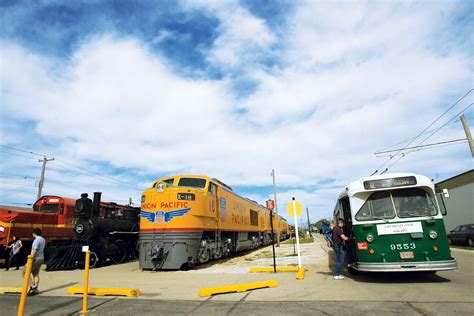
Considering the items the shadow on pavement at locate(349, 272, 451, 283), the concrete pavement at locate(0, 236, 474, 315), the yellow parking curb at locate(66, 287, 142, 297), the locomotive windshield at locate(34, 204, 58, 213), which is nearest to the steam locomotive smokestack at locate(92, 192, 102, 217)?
the locomotive windshield at locate(34, 204, 58, 213)

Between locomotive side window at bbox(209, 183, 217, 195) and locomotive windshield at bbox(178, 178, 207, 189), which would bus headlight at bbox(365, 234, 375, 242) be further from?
locomotive side window at bbox(209, 183, 217, 195)

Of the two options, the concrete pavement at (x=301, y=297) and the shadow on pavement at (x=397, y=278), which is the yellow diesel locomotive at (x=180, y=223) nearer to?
the concrete pavement at (x=301, y=297)

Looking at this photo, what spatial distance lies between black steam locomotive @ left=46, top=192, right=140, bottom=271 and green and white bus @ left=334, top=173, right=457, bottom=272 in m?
11.0

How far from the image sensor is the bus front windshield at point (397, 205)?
762 cm

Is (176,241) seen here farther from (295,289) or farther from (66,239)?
(66,239)

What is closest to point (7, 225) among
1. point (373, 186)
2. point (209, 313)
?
point (209, 313)

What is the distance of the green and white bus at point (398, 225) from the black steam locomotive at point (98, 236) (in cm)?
1096

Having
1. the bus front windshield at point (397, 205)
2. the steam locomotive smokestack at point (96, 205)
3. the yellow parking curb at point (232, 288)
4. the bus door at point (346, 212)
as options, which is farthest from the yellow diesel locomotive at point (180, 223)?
the bus front windshield at point (397, 205)

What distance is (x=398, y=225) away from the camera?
24.6 feet

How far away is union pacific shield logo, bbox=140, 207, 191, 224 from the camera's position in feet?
36.2

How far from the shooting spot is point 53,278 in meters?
10.5

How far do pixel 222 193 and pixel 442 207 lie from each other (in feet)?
27.9

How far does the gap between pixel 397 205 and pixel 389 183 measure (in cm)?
57

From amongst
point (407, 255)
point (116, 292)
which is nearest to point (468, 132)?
point (407, 255)
